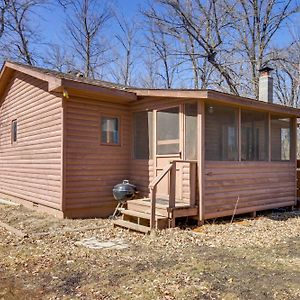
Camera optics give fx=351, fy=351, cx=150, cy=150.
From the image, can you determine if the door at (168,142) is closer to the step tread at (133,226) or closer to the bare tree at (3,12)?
the step tread at (133,226)

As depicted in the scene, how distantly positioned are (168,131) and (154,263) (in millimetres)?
3909

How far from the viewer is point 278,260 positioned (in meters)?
5.13

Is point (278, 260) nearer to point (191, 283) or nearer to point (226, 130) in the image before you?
point (191, 283)

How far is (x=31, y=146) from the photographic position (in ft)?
33.8

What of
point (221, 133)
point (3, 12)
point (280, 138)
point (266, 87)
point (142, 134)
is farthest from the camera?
point (3, 12)

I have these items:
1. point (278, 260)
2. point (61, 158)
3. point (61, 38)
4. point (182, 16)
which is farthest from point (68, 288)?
point (61, 38)

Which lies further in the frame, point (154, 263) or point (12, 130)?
point (12, 130)

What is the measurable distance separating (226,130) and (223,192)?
1439 millimetres

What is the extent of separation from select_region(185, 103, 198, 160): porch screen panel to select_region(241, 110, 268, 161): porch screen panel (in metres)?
1.57

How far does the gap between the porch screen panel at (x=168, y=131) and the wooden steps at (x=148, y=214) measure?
125 centimetres

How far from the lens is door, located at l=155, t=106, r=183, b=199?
26.0 ft

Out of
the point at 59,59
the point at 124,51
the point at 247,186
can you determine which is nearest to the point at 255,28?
the point at 124,51

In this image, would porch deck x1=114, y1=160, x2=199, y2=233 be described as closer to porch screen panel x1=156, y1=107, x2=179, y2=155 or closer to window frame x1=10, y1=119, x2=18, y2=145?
porch screen panel x1=156, y1=107, x2=179, y2=155

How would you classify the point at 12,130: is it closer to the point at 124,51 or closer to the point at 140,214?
the point at 140,214
